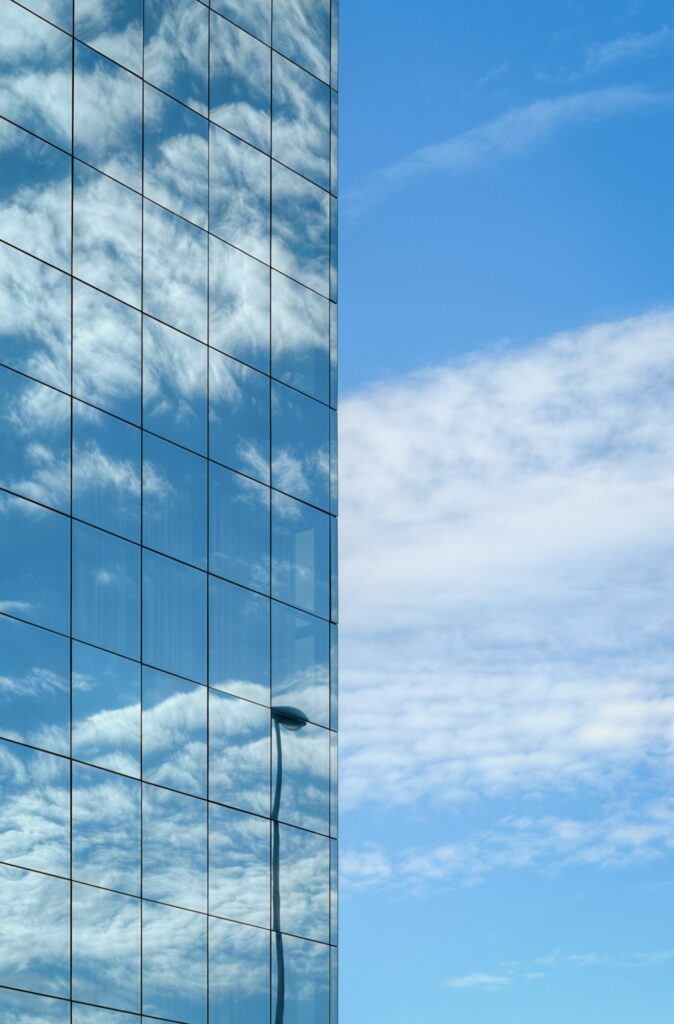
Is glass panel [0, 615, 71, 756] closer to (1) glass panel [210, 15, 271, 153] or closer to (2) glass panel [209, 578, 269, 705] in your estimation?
(2) glass panel [209, 578, 269, 705]

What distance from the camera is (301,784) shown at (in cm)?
4250

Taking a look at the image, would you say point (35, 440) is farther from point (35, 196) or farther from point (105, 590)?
point (35, 196)

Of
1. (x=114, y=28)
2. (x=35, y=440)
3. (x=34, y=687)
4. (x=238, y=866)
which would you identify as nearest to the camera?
(x=34, y=687)

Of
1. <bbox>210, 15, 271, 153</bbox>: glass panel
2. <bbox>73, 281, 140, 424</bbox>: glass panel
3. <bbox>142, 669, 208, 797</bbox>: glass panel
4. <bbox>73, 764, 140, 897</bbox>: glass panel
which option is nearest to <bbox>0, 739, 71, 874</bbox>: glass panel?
<bbox>73, 764, 140, 897</bbox>: glass panel

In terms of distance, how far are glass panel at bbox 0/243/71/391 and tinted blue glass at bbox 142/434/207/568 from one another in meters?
3.03

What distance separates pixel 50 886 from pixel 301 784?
8770 mm

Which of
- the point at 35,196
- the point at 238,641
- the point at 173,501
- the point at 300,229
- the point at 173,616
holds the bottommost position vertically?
the point at 173,616

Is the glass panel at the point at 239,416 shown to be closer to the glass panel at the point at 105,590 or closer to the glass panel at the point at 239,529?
the glass panel at the point at 239,529

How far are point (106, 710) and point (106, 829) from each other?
2379 millimetres

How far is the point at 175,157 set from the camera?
42.8 m

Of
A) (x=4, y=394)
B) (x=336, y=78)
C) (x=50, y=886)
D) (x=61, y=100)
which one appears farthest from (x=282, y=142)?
(x=50, y=886)

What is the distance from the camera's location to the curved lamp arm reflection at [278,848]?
4078 centimetres

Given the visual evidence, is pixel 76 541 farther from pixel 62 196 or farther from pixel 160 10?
pixel 160 10

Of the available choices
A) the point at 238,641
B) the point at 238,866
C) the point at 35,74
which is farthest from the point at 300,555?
the point at 35,74
